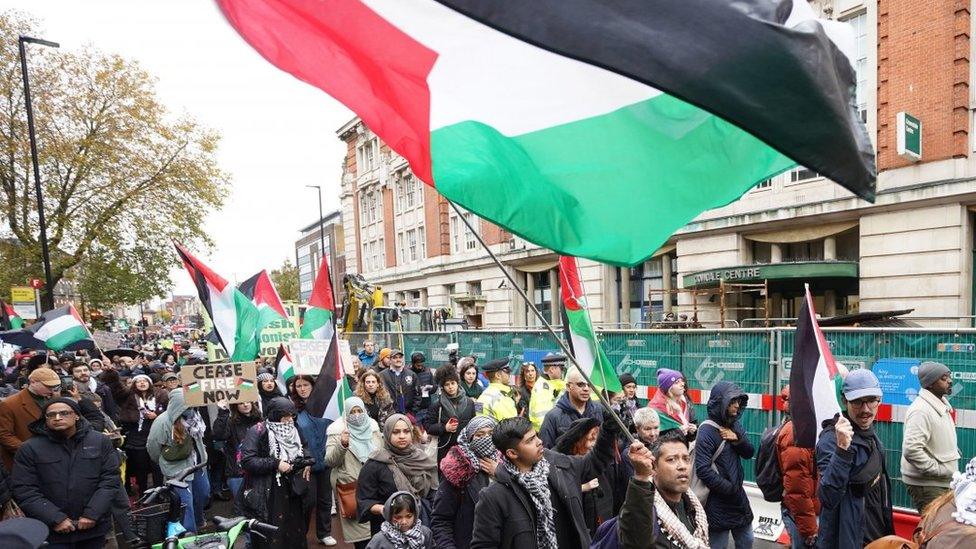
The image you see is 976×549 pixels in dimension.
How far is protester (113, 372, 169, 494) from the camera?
7.68m

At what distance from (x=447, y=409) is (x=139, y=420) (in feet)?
15.0

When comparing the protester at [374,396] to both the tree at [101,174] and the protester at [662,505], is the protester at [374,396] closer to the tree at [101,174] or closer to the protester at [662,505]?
the protester at [662,505]

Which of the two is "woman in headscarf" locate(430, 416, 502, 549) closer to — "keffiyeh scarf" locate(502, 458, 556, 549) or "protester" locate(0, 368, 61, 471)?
"keffiyeh scarf" locate(502, 458, 556, 549)

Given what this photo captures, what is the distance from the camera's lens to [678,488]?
2734 mm

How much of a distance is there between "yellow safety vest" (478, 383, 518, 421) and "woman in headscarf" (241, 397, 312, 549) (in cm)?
189

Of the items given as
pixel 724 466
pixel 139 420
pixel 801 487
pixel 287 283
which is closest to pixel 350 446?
pixel 724 466

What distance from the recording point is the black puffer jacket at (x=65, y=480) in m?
4.29

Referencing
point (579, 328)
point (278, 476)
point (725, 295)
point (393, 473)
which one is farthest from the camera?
point (725, 295)

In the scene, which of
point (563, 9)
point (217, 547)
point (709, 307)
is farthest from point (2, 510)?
point (709, 307)

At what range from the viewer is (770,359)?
23.3ft

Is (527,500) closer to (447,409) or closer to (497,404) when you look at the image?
(497,404)

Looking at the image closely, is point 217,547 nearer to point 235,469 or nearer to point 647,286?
point 235,469

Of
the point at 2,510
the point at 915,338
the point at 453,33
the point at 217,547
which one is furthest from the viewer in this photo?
the point at 915,338

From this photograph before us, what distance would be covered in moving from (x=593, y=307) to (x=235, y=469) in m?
17.3
